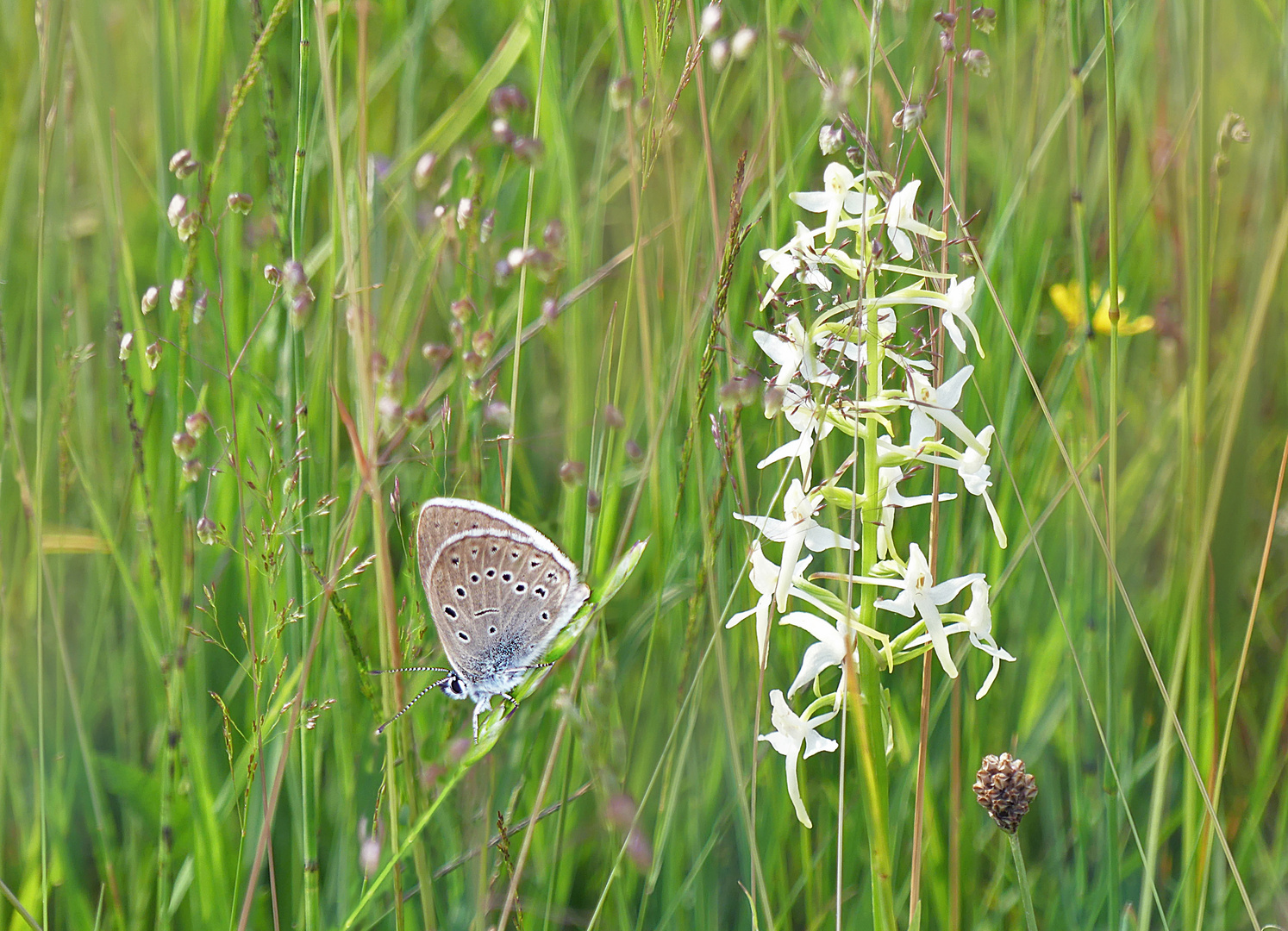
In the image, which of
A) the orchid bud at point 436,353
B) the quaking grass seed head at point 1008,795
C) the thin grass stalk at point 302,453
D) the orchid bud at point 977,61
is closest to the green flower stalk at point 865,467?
the quaking grass seed head at point 1008,795

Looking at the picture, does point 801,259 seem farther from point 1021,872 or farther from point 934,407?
point 1021,872

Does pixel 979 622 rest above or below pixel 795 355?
below

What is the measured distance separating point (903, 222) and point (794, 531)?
0.35 metres

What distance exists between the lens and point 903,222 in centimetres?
105

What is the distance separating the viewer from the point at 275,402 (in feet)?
5.12

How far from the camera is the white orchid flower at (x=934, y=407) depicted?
1004mm

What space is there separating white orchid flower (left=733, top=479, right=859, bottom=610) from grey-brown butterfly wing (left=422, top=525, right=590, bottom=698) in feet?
0.95

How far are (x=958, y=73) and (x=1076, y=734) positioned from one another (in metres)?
1.35

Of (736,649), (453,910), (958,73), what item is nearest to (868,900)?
(736,649)

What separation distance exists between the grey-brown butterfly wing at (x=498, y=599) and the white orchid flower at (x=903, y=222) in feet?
1.74

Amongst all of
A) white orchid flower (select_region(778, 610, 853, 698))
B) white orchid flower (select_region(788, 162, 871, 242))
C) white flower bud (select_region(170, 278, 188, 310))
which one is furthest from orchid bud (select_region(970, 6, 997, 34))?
white flower bud (select_region(170, 278, 188, 310))

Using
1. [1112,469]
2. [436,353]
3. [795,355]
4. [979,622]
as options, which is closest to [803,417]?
[795,355]

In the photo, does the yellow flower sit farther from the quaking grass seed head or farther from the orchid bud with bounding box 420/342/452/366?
the orchid bud with bounding box 420/342/452/366

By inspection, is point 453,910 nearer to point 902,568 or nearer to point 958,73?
point 902,568
